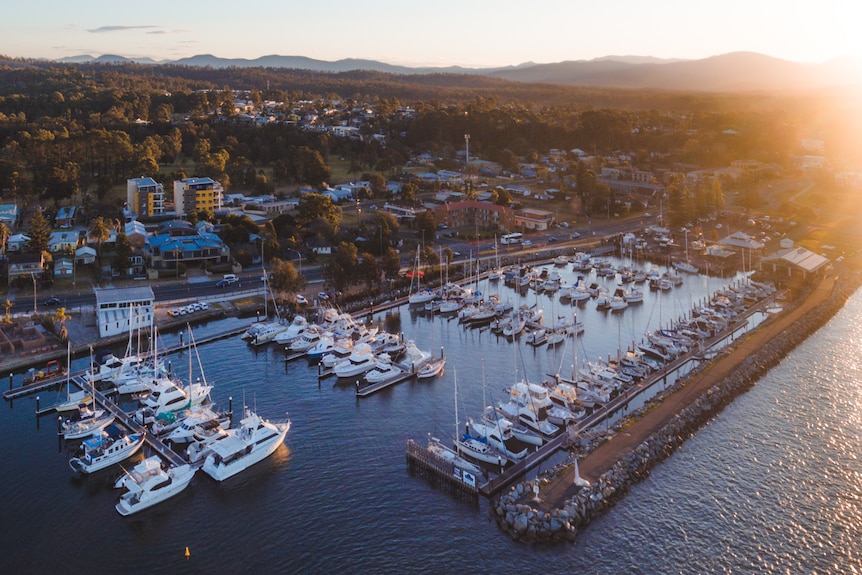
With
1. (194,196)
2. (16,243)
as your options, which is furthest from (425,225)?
(16,243)

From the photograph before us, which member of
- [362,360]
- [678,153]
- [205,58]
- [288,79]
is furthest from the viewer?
[205,58]

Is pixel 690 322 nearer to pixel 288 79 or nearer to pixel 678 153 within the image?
pixel 678 153

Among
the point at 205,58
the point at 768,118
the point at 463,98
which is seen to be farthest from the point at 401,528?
the point at 205,58

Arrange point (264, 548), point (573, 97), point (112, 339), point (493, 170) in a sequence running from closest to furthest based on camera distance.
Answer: point (264, 548)
point (112, 339)
point (493, 170)
point (573, 97)

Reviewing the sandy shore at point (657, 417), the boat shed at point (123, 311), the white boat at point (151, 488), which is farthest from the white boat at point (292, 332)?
the sandy shore at point (657, 417)

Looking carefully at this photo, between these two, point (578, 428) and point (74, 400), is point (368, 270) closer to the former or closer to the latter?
point (74, 400)

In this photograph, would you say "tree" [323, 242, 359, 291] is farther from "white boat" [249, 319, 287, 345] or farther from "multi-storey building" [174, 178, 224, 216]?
"multi-storey building" [174, 178, 224, 216]

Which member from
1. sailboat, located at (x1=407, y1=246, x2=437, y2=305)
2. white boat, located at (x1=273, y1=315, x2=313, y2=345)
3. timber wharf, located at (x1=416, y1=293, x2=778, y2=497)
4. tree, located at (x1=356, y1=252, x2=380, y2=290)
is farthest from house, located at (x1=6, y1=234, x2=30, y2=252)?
timber wharf, located at (x1=416, y1=293, x2=778, y2=497)
